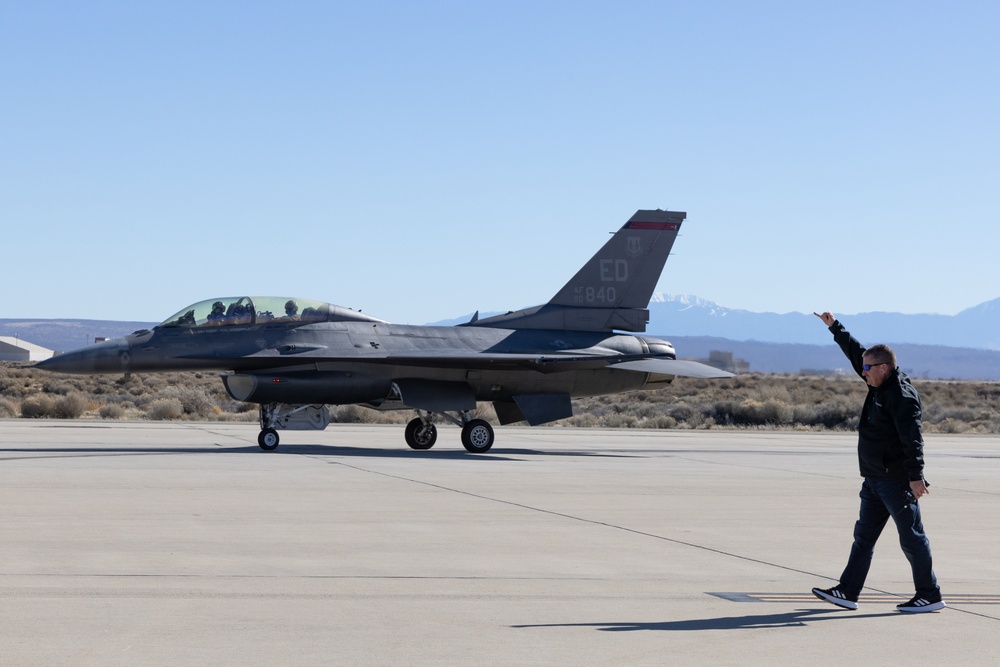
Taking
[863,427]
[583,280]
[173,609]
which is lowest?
[173,609]

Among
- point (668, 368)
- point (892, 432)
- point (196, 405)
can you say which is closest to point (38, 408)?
point (196, 405)

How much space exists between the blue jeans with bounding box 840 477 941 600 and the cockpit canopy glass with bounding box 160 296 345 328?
651 inches

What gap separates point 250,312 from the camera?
76.6ft

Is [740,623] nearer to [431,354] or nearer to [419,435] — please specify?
[431,354]

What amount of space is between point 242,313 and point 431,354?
A: 12.0ft

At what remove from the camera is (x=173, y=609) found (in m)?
7.35

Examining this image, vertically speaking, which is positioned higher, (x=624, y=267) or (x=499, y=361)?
(x=624, y=267)

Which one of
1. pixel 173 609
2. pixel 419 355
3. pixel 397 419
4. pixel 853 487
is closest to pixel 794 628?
pixel 173 609

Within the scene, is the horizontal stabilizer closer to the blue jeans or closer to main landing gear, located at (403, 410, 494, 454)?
main landing gear, located at (403, 410, 494, 454)

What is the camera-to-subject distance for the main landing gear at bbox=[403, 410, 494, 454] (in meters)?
24.0

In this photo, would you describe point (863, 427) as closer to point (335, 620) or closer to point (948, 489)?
point (335, 620)

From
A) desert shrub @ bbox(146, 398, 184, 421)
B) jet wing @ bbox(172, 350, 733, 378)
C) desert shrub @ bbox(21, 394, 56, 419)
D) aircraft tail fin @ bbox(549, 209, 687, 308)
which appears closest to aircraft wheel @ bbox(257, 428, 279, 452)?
jet wing @ bbox(172, 350, 733, 378)

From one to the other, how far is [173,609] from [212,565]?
1.69m

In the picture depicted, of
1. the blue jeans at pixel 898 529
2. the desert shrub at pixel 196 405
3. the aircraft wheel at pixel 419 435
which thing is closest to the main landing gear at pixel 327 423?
the aircraft wheel at pixel 419 435
